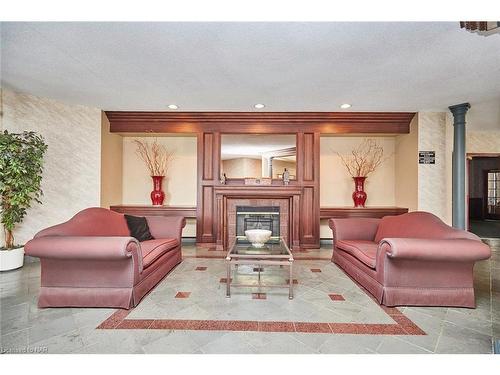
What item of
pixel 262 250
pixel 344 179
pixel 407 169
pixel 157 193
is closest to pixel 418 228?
pixel 262 250

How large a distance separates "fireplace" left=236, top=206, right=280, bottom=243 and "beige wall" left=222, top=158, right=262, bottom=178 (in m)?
0.67

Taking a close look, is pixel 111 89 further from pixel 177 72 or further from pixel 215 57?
pixel 215 57

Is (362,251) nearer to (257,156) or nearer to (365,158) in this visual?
(257,156)

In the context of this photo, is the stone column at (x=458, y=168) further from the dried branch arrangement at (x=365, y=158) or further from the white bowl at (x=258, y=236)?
the white bowl at (x=258, y=236)

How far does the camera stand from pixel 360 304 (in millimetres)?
2393

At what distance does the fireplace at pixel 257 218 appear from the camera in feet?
16.1

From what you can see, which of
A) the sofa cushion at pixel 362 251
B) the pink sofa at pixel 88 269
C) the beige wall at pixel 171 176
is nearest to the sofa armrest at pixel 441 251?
the sofa cushion at pixel 362 251

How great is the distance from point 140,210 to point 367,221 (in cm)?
401

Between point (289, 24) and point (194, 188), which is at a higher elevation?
point (289, 24)

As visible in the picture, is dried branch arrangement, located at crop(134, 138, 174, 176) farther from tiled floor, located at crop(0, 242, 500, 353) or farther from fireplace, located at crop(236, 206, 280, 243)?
tiled floor, located at crop(0, 242, 500, 353)

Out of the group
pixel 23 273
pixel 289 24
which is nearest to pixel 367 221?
pixel 289 24

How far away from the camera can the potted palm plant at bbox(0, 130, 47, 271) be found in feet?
10.7

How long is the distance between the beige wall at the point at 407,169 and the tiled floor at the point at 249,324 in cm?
213

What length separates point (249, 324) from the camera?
6.59ft
